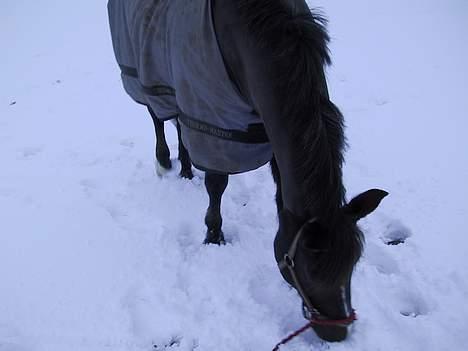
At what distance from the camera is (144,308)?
2.00 meters

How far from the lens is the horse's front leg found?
7.08 feet

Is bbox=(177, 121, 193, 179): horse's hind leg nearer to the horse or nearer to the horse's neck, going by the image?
the horse

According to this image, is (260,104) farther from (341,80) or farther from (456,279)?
(341,80)

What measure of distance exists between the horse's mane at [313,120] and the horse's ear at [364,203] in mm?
46

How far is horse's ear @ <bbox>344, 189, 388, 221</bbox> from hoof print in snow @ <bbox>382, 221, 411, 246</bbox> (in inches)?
47.7

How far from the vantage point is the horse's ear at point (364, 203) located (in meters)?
1.19

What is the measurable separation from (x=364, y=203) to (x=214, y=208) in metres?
1.22

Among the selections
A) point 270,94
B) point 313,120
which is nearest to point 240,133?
point 270,94

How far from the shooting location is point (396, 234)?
7.64 feet

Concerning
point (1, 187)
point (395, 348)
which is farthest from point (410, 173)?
point (1, 187)

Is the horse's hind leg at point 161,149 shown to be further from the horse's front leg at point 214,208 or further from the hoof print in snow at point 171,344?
the hoof print in snow at point 171,344

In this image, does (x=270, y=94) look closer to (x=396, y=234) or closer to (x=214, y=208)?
(x=214, y=208)

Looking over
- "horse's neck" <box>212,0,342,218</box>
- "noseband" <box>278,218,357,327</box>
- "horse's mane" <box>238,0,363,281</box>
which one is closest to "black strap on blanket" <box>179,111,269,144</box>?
"horse's neck" <box>212,0,342,218</box>

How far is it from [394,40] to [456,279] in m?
3.66
